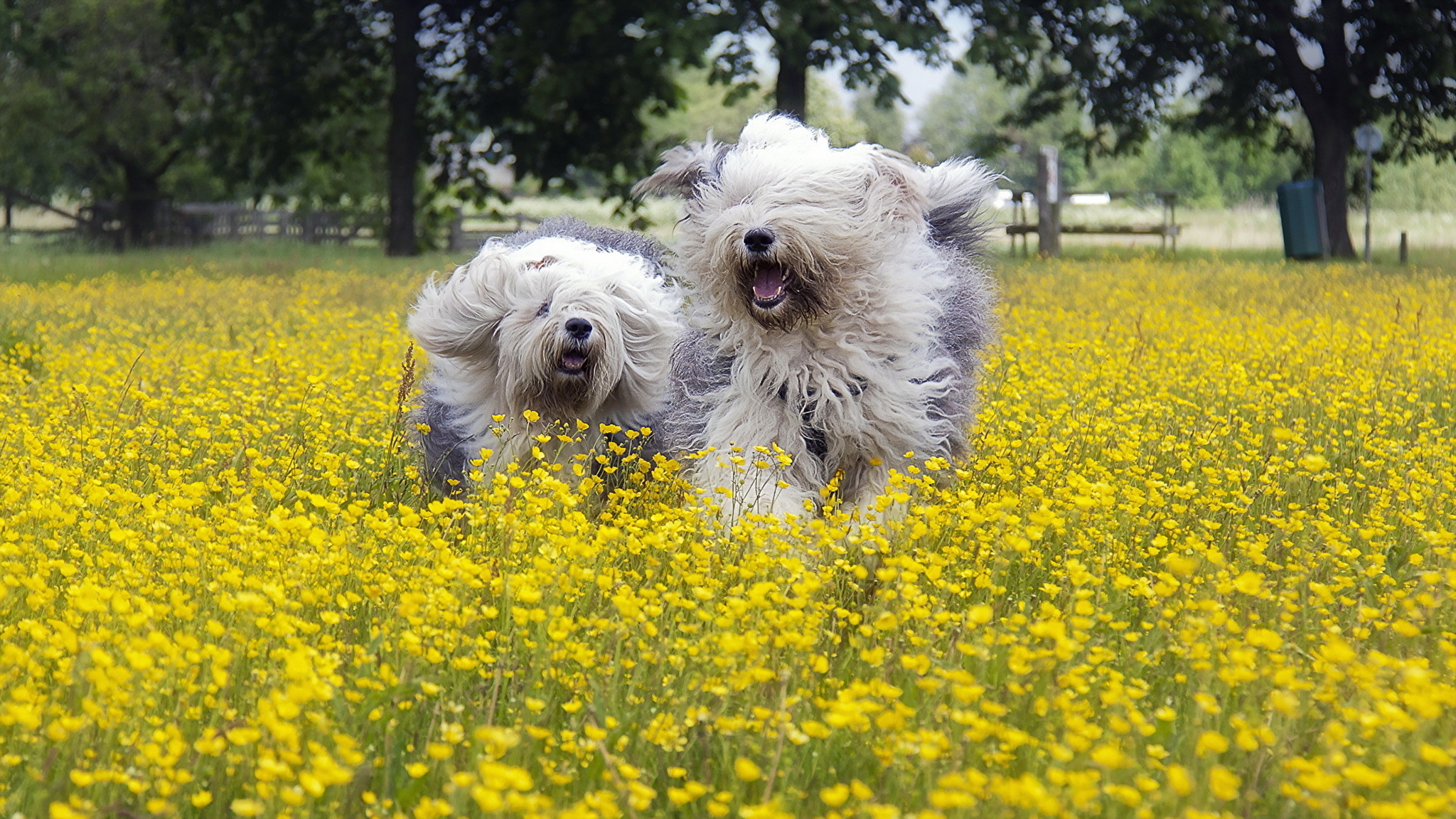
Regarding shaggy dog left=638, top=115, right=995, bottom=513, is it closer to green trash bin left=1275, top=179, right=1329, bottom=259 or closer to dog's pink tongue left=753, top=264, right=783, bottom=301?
dog's pink tongue left=753, top=264, right=783, bottom=301

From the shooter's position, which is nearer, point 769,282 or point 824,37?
point 769,282

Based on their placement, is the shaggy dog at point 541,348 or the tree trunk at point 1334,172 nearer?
the shaggy dog at point 541,348

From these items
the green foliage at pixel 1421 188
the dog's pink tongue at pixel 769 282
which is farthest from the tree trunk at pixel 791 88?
the green foliage at pixel 1421 188

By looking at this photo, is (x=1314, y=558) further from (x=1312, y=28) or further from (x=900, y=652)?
(x=1312, y=28)

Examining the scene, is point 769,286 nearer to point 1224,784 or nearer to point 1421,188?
point 1224,784

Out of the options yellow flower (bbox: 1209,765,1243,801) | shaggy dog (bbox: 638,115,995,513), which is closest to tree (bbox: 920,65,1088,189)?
shaggy dog (bbox: 638,115,995,513)

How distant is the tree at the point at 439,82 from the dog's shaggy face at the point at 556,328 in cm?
1542

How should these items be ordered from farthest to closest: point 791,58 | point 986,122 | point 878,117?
point 878,117 → point 986,122 → point 791,58

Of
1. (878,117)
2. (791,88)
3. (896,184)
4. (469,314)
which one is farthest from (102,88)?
(878,117)

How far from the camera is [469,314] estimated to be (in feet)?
16.6

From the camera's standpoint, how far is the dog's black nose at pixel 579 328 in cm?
470

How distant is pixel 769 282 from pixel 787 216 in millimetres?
213

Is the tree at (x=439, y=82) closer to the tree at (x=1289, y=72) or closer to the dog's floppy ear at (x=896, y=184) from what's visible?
the tree at (x=1289, y=72)

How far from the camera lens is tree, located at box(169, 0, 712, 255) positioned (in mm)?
20562
